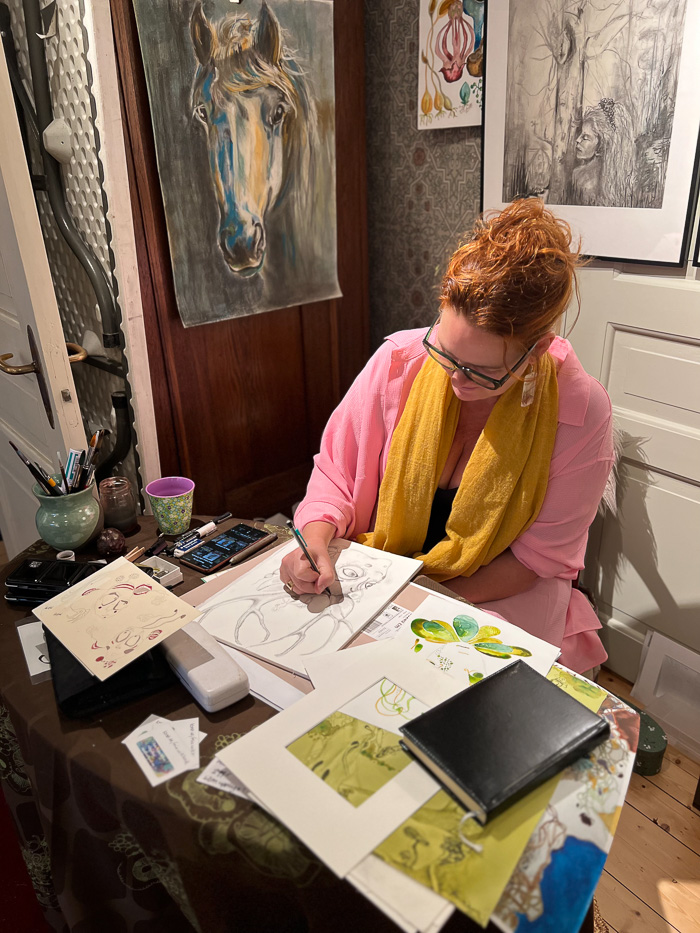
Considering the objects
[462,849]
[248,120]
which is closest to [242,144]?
[248,120]

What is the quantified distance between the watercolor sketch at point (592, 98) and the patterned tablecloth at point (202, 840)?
3.73 feet

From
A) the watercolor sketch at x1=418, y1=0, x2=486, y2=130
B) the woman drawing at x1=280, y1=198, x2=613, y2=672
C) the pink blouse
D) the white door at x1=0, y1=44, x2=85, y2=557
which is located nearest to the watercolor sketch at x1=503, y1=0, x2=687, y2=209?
the watercolor sketch at x1=418, y1=0, x2=486, y2=130

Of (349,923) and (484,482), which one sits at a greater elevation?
(484,482)

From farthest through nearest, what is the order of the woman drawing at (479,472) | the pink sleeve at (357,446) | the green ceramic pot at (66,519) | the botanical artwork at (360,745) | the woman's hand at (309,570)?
the pink sleeve at (357,446)
the woman drawing at (479,472)
the green ceramic pot at (66,519)
the woman's hand at (309,570)
the botanical artwork at (360,745)

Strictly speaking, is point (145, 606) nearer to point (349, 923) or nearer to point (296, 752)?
point (296, 752)

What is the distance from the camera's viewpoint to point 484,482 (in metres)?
1.28

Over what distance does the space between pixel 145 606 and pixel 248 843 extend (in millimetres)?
360

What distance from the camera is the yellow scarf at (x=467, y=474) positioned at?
4.12ft

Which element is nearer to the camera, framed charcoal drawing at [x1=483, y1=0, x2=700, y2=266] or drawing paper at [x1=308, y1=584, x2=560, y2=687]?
drawing paper at [x1=308, y1=584, x2=560, y2=687]

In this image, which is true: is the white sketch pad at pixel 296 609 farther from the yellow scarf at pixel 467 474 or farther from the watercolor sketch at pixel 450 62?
the watercolor sketch at pixel 450 62

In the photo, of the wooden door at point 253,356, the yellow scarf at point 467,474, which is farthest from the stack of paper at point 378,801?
the wooden door at point 253,356

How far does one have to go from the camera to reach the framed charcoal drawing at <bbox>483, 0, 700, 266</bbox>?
1335mm

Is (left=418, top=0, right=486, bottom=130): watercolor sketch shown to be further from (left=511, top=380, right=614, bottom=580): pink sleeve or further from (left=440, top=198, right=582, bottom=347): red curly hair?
(left=511, top=380, right=614, bottom=580): pink sleeve

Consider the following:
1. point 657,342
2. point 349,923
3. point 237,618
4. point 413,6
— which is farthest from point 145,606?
point 413,6
